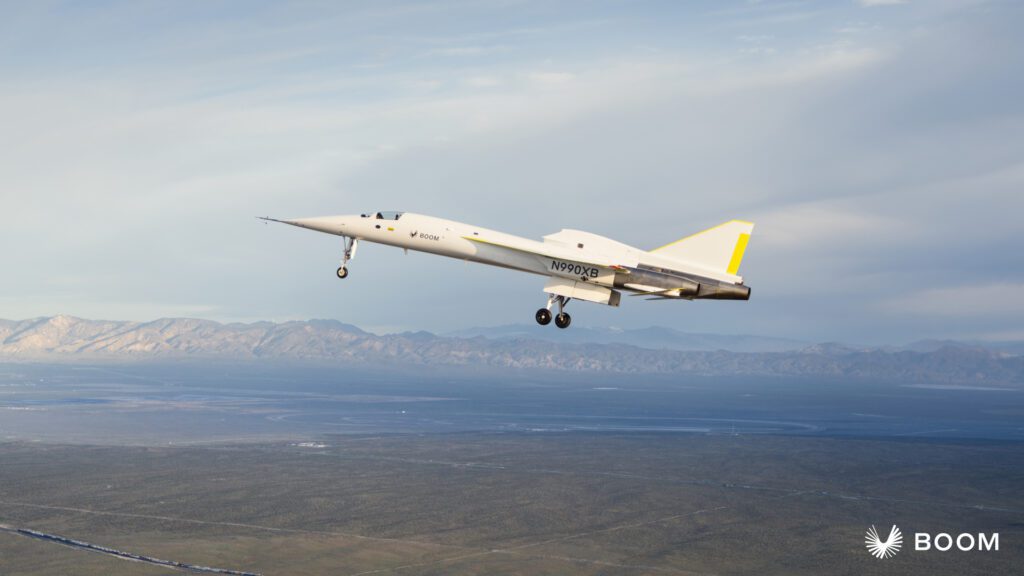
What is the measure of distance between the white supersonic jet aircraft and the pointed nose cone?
0.08 meters

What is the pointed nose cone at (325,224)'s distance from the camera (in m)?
62.0

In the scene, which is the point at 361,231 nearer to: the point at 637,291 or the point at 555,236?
the point at 555,236

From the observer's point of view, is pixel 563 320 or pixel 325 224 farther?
pixel 325 224

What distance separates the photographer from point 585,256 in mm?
59062

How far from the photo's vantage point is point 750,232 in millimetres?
61312

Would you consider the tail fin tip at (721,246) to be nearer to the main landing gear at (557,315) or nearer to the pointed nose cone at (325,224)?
the main landing gear at (557,315)

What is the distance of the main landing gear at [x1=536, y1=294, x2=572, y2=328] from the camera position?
187 ft

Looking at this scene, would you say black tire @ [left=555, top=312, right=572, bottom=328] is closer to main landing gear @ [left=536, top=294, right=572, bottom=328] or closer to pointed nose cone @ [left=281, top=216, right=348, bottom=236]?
main landing gear @ [left=536, top=294, right=572, bottom=328]

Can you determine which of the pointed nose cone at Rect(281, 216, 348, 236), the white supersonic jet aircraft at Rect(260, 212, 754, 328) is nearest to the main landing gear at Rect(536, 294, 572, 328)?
the white supersonic jet aircraft at Rect(260, 212, 754, 328)

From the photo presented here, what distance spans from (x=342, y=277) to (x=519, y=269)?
11004 millimetres

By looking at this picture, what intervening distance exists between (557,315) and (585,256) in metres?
4.10

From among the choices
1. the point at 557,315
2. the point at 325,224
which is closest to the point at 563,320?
the point at 557,315

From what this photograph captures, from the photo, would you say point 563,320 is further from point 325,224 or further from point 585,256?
point 325,224

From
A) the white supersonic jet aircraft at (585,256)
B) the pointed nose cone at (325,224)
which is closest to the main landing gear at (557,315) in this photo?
the white supersonic jet aircraft at (585,256)
